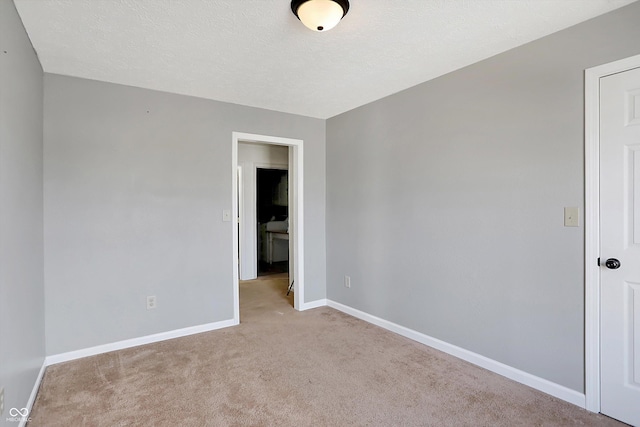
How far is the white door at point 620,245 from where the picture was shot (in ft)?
6.22

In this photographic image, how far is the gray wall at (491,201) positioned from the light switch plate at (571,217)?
1.4 inches

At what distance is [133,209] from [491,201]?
312 cm

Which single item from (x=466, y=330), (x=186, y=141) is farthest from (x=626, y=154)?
(x=186, y=141)

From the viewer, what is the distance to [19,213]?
194 cm

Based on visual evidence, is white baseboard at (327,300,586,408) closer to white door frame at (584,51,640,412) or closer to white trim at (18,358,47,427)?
white door frame at (584,51,640,412)

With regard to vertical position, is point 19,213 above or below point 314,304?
above

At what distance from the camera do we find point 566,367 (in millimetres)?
2154

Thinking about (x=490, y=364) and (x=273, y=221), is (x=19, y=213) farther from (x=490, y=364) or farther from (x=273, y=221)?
(x=273, y=221)

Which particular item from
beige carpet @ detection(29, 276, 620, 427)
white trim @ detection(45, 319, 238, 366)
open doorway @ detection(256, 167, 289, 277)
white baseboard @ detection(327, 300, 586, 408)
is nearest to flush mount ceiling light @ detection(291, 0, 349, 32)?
beige carpet @ detection(29, 276, 620, 427)

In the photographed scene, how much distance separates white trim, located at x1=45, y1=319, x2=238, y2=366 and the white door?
10.4ft

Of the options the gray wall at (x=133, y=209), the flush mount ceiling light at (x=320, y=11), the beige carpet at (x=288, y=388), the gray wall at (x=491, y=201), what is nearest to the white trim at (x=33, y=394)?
the beige carpet at (x=288, y=388)

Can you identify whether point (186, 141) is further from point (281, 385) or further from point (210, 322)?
point (281, 385)

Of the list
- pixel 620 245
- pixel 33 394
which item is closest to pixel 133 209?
pixel 33 394

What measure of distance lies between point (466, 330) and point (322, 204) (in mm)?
2239
